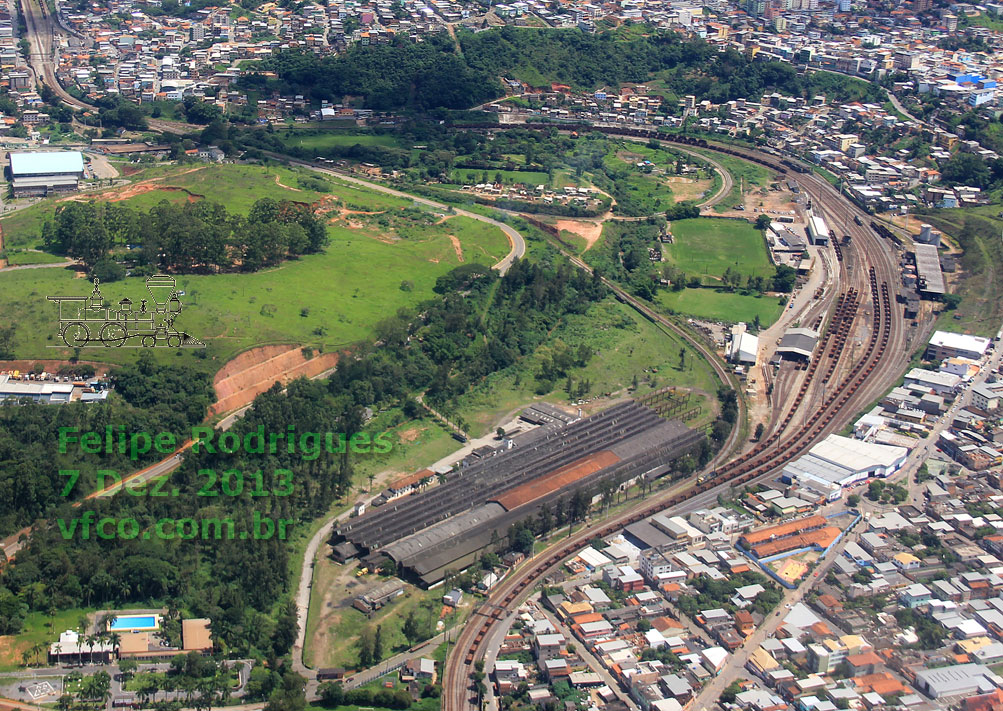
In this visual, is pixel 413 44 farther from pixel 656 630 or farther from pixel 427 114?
pixel 656 630

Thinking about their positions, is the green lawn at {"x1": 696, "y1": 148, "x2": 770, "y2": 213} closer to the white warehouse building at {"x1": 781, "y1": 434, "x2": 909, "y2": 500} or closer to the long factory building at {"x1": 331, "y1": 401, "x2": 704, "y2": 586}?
the white warehouse building at {"x1": 781, "y1": 434, "x2": 909, "y2": 500}

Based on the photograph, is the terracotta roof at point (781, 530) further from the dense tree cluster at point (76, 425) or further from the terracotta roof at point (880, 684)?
the dense tree cluster at point (76, 425)

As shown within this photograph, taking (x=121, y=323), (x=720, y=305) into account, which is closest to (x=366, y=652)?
(x=121, y=323)

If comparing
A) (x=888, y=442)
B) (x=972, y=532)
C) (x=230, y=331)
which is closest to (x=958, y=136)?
(x=888, y=442)

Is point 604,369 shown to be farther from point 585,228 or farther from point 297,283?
point 585,228

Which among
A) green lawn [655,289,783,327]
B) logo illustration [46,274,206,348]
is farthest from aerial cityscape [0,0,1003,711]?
green lawn [655,289,783,327]

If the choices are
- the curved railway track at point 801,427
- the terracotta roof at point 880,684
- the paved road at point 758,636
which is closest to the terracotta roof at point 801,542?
the paved road at point 758,636
